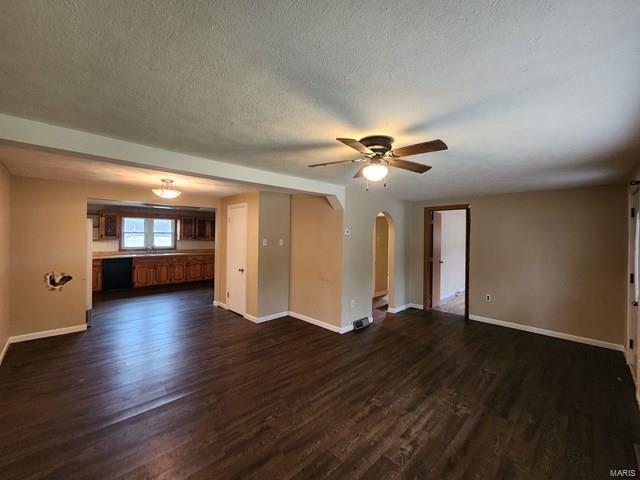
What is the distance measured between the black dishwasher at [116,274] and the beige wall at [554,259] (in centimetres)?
789

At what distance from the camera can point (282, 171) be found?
10.6ft

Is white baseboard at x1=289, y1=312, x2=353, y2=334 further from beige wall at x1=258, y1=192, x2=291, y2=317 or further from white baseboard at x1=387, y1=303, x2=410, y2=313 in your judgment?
white baseboard at x1=387, y1=303, x2=410, y2=313

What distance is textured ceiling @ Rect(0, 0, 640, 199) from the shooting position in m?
0.96

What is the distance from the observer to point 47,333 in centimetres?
400

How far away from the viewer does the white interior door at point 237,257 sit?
16.7ft

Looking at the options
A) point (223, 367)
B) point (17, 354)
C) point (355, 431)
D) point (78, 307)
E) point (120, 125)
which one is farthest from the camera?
point (78, 307)

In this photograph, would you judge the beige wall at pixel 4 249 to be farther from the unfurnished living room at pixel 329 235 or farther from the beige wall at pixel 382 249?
the beige wall at pixel 382 249

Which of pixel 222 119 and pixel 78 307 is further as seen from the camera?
pixel 78 307

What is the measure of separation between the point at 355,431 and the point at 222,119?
249 centimetres

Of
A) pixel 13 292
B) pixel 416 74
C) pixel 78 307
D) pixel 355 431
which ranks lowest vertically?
pixel 355 431

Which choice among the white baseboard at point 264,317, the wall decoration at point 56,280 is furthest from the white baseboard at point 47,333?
the white baseboard at point 264,317

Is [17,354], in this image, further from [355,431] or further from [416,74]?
[416,74]

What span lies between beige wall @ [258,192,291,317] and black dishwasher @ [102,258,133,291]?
4.64 metres

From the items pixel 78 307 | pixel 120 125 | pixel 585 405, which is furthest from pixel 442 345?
pixel 78 307
